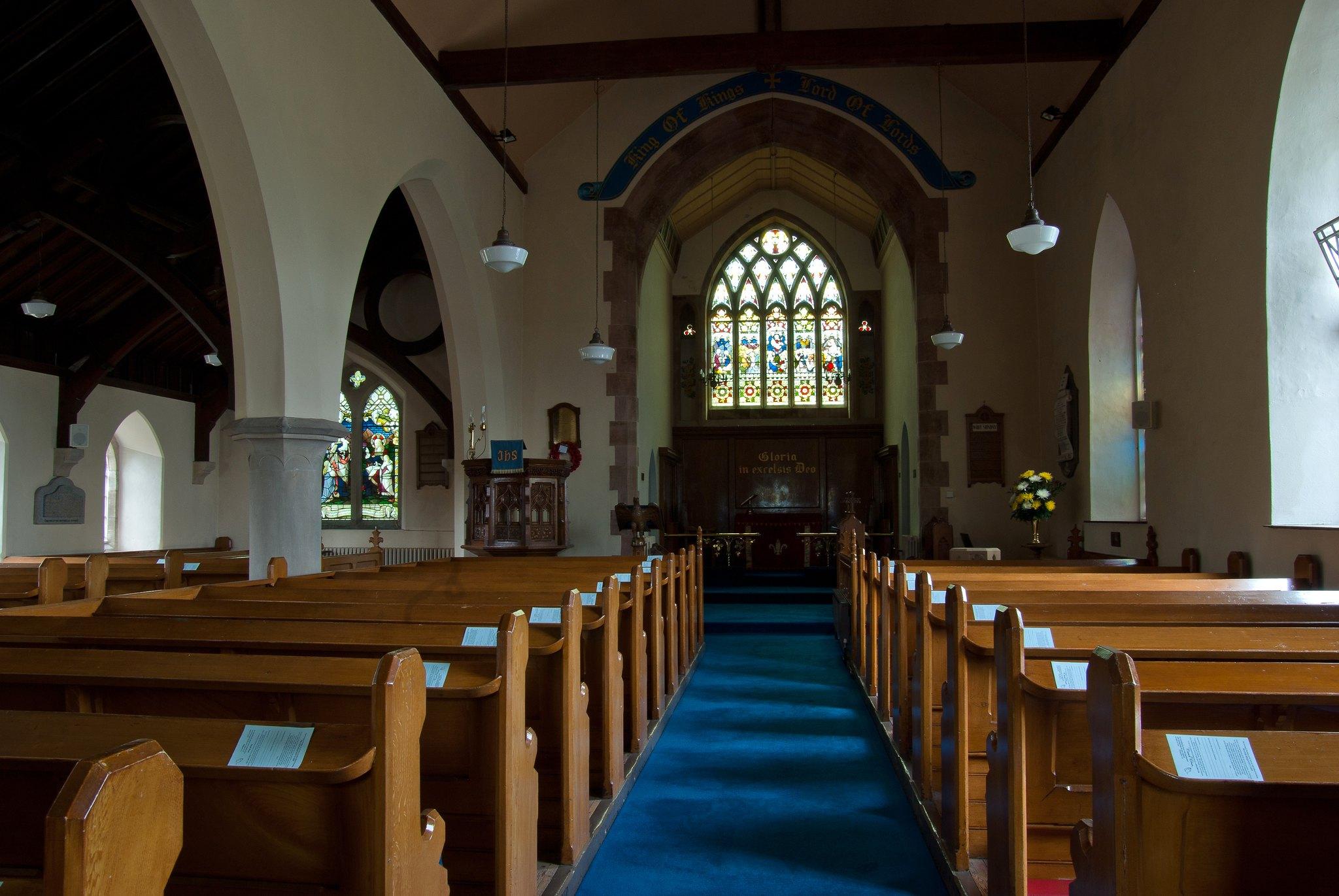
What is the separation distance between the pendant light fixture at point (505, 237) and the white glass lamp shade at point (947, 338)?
373cm

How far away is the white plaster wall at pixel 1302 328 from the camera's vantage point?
483 centimetres

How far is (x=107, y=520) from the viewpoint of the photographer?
488 inches

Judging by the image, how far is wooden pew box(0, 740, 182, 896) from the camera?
835mm

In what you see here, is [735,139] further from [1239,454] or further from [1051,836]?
[1051,836]

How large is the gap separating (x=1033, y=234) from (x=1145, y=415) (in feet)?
5.35

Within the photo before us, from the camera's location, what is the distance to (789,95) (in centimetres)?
970

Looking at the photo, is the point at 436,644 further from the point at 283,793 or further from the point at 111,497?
the point at 111,497

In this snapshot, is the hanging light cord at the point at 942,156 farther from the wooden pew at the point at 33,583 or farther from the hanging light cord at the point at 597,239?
Result: the wooden pew at the point at 33,583

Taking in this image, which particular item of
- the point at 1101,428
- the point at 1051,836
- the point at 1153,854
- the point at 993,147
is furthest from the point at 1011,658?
the point at 993,147

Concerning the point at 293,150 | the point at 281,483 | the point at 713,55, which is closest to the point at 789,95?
the point at 713,55

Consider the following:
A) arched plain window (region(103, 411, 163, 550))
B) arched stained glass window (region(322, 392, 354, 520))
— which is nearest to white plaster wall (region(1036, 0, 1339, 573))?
arched stained glass window (region(322, 392, 354, 520))

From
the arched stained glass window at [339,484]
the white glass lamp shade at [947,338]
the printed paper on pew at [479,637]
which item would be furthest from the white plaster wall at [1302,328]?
the arched stained glass window at [339,484]

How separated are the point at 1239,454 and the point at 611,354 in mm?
4978

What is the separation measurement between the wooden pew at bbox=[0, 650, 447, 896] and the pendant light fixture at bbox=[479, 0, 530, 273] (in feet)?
15.9
